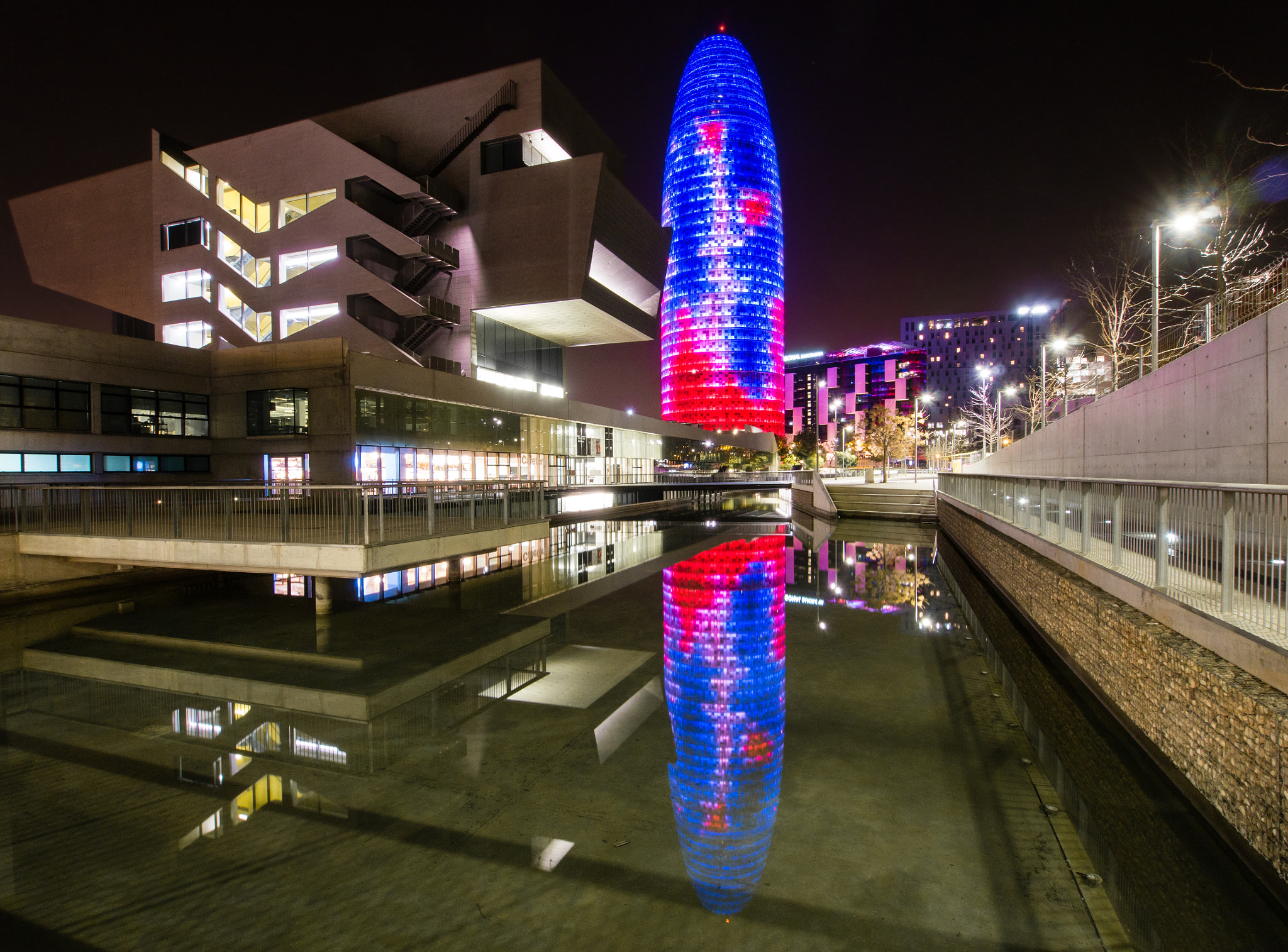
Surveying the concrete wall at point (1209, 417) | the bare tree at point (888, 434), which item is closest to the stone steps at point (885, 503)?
the concrete wall at point (1209, 417)

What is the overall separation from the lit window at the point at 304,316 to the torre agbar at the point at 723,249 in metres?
94.2

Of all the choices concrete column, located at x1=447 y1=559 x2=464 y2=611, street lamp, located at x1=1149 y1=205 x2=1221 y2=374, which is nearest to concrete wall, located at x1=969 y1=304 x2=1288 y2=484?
street lamp, located at x1=1149 y1=205 x2=1221 y2=374

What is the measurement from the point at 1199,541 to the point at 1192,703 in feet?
5.14

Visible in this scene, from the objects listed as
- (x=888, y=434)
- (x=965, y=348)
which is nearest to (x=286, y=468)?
(x=888, y=434)

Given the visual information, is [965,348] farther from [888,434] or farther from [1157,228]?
[1157,228]

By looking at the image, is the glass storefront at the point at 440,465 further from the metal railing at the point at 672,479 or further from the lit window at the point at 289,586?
the lit window at the point at 289,586

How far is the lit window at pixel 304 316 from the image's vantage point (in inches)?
1511

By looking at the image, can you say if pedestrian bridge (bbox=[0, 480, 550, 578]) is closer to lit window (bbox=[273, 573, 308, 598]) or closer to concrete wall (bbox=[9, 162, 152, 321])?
lit window (bbox=[273, 573, 308, 598])

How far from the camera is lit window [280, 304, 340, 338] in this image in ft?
126

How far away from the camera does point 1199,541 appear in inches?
248

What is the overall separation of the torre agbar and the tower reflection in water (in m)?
114

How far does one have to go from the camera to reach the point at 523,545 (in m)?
26.0

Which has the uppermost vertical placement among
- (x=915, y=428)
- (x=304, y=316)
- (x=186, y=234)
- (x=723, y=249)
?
(x=723, y=249)

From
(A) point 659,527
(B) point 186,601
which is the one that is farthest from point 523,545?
(B) point 186,601
